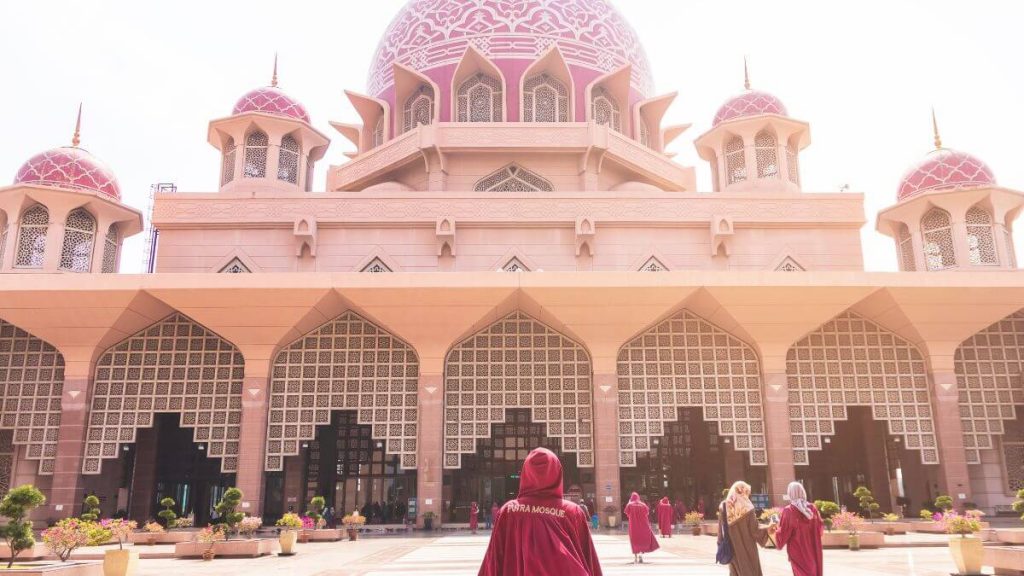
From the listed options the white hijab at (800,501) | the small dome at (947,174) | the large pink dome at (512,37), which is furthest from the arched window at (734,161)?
the white hijab at (800,501)

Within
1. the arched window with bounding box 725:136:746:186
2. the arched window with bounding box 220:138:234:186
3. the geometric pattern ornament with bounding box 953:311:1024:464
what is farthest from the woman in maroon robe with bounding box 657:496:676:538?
the arched window with bounding box 220:138:234:186

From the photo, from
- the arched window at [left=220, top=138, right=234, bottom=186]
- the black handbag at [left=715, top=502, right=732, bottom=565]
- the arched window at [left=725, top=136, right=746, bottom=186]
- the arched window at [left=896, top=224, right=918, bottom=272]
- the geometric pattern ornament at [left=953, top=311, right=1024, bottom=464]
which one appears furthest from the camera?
the arched window at [left=725, top=136, right=746, bottom=186]

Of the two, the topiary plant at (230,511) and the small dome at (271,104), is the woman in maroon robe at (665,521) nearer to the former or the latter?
the topiary plant at (230,511)

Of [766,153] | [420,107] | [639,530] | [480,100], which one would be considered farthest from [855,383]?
[420,107]

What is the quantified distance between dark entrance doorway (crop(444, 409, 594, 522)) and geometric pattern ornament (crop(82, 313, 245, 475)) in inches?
265

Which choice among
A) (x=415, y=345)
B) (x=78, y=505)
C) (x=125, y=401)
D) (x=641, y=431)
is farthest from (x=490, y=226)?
(x=78, y=505)

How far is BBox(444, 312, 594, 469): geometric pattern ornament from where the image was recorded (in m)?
20.5

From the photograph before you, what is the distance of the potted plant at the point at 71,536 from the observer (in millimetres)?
10320

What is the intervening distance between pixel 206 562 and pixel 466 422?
27.5 feet

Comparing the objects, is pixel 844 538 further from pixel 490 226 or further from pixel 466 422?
pixel 490 226

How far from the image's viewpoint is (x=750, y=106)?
86.3 ft

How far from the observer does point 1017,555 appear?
9531 millimetres

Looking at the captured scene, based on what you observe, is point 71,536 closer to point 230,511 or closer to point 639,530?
point 230,511

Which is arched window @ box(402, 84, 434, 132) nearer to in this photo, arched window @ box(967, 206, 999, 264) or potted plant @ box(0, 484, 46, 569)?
arched window @ box(967, 206, 999, 264)
